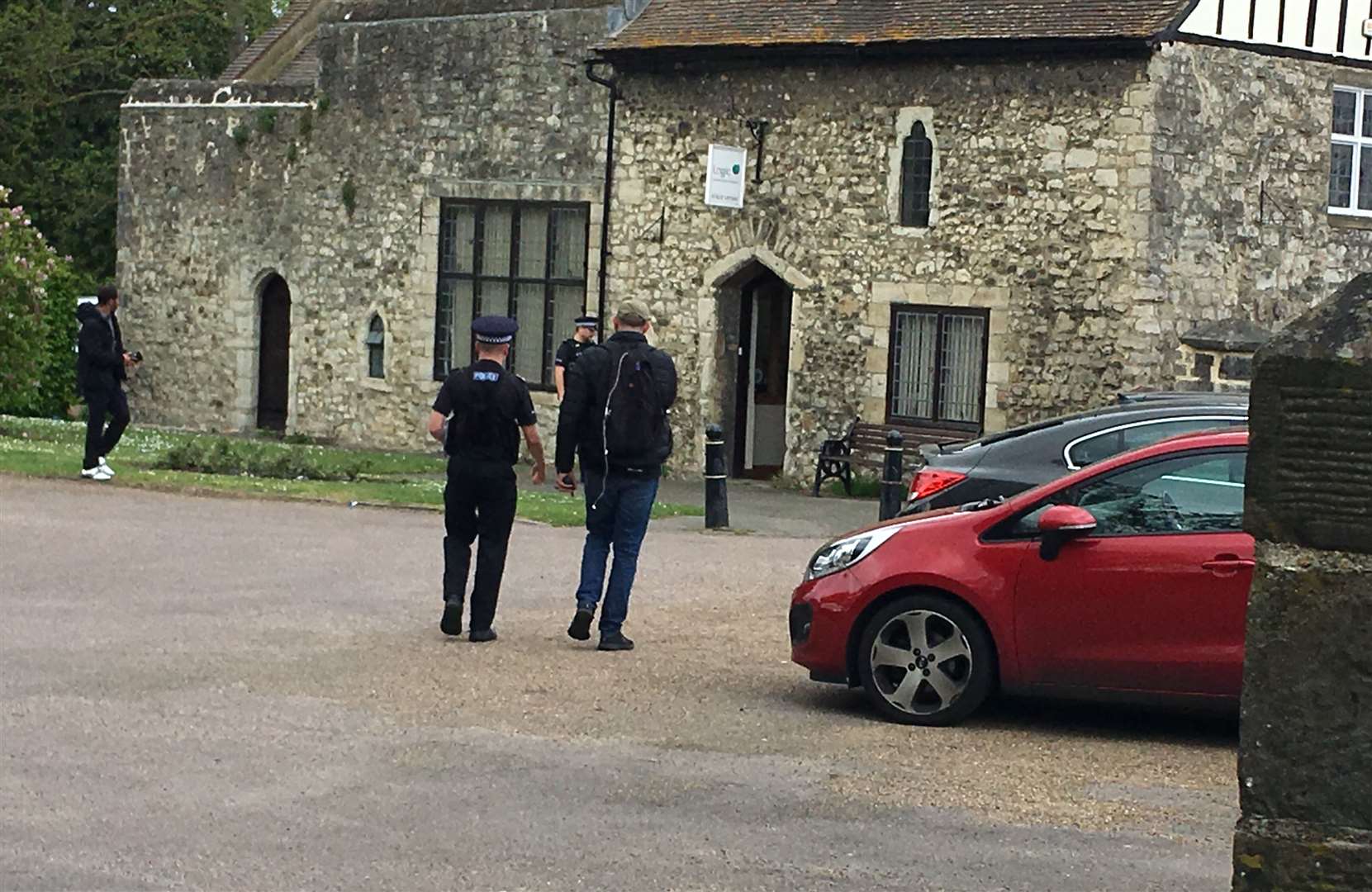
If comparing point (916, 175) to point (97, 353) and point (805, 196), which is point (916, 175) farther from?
point (97, 353)

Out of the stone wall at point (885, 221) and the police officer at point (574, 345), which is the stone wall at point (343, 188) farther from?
the police officer at point (574, 345)

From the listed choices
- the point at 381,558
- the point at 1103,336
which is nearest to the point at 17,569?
the point at 381,558

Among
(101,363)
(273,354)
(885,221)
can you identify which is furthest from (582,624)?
(273,354)

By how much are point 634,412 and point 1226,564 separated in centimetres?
396

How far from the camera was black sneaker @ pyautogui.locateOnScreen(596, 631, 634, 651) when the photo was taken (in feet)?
42.5

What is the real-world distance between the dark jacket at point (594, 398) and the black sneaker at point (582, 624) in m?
0.84

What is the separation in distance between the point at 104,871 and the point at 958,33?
18.2 m

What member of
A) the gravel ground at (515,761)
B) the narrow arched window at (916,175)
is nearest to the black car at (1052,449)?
the gravel ground at (515,761)

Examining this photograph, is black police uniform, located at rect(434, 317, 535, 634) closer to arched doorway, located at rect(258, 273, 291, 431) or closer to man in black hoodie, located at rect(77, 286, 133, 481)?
man in black hoodie, located at rect(77, 286, 133, 481)

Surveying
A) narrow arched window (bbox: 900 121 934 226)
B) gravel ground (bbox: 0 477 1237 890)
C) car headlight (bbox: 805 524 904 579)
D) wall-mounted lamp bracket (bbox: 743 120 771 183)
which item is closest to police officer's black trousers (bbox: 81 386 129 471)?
gravel ground (bbox: 0 477 1237 890)

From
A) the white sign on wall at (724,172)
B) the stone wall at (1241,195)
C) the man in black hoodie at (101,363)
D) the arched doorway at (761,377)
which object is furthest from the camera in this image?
the arched doorway at (761,377)

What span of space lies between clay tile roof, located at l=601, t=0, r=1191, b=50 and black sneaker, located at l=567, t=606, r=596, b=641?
38.4 ft

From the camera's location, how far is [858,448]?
25.1 m

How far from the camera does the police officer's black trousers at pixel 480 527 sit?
13125mm
